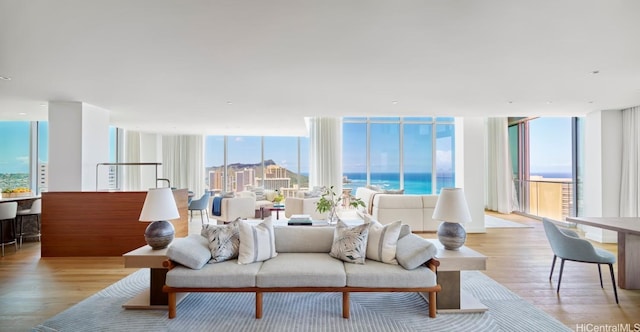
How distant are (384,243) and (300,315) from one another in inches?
40.7

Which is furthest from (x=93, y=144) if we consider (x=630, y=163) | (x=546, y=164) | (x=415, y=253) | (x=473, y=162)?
(x=546, y=164)

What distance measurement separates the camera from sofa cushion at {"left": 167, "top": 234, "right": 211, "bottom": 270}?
116 inches

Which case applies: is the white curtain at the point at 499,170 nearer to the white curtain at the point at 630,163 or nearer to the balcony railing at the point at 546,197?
the balcony railing at the point at 546,197

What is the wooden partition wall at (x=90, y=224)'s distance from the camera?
500 centimetres

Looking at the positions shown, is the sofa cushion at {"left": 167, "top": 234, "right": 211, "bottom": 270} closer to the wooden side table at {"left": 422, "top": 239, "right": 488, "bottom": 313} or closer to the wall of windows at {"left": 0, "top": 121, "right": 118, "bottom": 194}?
the wooden side table at {"left": 422, "top": 239, "right": 488, "bottom": 313}

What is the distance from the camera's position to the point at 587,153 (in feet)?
21.3

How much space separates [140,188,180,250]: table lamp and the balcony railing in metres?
8.63

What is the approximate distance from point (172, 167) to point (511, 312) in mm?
10073

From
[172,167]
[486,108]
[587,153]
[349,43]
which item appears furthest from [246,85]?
[172,167]

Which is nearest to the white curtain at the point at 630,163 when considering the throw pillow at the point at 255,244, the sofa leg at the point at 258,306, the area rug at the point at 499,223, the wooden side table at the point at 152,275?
the area rug at the point at 499,223

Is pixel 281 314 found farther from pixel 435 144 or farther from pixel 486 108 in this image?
pixel 435 144

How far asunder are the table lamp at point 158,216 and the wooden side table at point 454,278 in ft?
8.88

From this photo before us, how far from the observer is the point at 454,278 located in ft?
10.1

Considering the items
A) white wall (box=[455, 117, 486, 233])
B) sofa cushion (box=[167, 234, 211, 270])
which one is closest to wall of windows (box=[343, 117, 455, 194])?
white wall (box=[455, 117, 486, 233])
